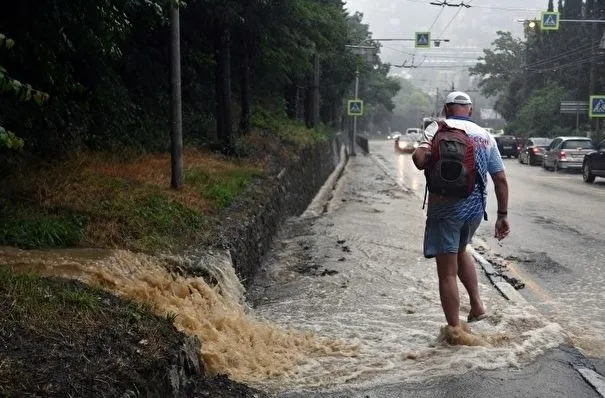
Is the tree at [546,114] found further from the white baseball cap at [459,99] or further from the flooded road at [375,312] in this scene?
the white baseball cap at [459,99]

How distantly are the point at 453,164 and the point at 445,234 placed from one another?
0.57 meters

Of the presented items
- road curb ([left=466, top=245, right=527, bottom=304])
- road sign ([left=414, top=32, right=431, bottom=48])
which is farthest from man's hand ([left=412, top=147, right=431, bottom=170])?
road sign ([left=414, top=32, right=431, bottom=48])

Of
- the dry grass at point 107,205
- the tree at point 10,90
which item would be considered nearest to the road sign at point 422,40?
the dry grass at point 107,205

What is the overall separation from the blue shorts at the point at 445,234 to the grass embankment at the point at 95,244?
2.13 meters

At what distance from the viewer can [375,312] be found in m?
7.42

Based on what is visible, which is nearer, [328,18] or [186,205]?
[186,205]

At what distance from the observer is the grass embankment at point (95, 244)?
377 cm

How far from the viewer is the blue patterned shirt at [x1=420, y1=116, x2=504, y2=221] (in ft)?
19.1

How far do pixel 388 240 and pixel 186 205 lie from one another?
4132mm

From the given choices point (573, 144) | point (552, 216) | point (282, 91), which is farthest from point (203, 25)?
point (573, 144)

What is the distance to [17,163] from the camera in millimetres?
9250

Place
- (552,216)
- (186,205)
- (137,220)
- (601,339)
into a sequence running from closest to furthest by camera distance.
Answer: (601,339)
(137,220)
(186,205)
(552,216)

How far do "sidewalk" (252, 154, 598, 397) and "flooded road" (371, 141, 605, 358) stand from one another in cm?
38

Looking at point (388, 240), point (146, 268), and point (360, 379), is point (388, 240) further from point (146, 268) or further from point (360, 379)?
point (360, 379)
